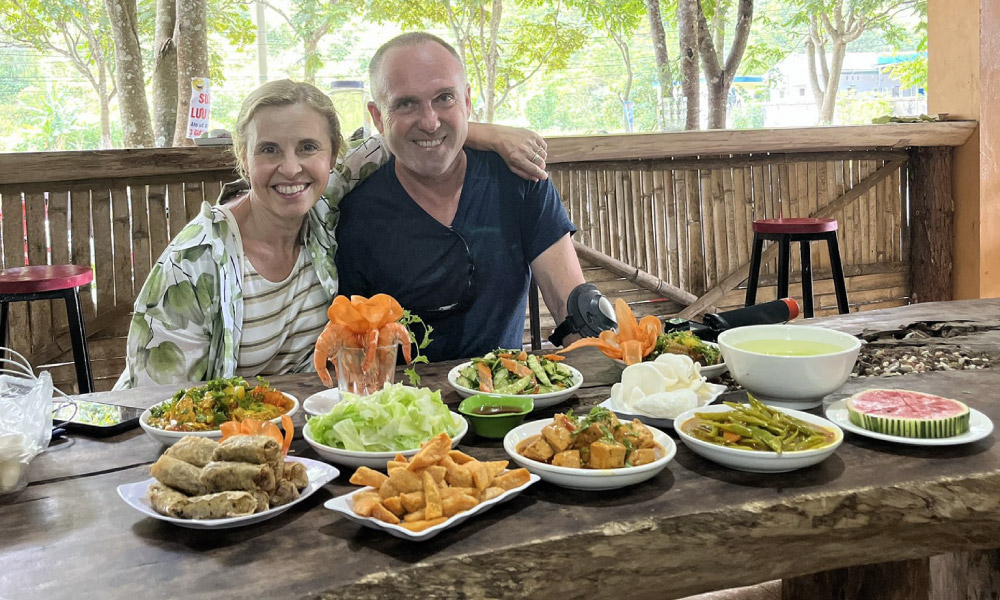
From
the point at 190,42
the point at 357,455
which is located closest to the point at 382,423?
the point at 357,455

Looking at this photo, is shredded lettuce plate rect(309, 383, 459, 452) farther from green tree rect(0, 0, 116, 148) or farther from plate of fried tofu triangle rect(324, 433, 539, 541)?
green tree rect(0, 0, 116, 148)

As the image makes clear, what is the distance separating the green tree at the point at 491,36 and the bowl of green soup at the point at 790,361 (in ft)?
27.1

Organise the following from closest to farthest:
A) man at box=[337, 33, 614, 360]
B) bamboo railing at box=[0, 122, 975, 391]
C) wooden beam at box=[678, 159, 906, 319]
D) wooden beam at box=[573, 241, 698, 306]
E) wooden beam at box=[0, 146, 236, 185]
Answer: man at box=[337, 33, 614, 360], wooden beam at box=[0, 146, 236, 185], bamboo railing at box=[0, 122, 975, 391], wooden beam at box=[573, 241, 698, 306], wooden beam at box=[678, 159, 906, 319]

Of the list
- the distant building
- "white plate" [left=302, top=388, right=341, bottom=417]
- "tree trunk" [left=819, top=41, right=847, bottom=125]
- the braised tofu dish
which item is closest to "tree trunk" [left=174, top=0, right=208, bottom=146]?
"white plate" [left=302, top=388, right=341, bottom=417]

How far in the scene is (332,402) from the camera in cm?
145

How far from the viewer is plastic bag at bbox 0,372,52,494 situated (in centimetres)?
111

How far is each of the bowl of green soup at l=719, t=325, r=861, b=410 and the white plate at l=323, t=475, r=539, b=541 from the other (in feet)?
1.65

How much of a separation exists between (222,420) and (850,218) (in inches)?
175

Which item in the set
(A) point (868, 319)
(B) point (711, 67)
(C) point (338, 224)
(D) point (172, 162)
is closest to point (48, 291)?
(D) point (172, 162)

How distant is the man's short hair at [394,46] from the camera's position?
2.28 metres

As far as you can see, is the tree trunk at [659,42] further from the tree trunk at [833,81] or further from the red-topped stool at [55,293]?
the red-topped stool at [55,293]

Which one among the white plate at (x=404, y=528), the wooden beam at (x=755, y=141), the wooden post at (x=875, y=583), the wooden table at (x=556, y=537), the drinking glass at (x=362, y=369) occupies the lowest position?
the wooden post at (x=875, y=583)

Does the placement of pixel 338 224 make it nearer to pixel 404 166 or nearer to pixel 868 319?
pixel 404 166

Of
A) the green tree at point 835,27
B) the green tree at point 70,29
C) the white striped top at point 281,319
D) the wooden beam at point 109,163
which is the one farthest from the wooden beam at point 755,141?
the green tree at point 70,29
